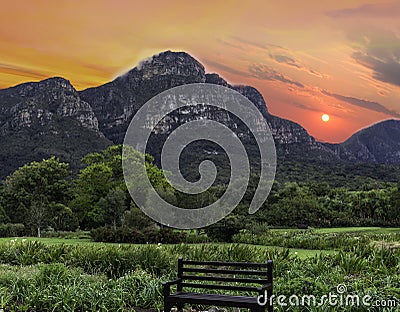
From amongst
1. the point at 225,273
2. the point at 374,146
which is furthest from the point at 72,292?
the point at 374,146

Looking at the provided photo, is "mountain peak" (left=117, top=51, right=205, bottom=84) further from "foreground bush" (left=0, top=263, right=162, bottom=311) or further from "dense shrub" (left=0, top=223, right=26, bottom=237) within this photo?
"foreground bush" (left=0, top=263, right=162, bottom=311)

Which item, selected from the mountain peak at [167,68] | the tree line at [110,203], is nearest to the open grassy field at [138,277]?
the tree line at [110,203]

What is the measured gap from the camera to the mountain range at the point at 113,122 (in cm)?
7288

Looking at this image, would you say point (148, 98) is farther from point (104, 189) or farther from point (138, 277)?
point (138, 277)

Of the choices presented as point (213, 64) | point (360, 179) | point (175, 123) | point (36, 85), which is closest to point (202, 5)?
point (213, 64)

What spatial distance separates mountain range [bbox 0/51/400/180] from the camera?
7288 centimetres

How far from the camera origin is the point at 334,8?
1823 centimetres

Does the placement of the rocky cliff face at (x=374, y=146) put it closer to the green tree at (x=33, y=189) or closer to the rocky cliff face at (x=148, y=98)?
the rocky cliff face at (x=148, y=98)

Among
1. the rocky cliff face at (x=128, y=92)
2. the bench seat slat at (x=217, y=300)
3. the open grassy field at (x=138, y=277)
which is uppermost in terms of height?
the rocky cliff face at (x=128, y=92)

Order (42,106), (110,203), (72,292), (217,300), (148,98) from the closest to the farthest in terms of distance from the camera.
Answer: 1. (217,300)
2. (72,292)
3. (110,203)
4. (42,106)
5. (148,98)

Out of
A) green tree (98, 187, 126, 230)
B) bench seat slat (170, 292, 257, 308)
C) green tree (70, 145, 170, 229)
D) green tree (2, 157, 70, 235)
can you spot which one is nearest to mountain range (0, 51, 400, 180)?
green tree (70, 145, 170, 229)

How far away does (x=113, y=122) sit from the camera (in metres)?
109

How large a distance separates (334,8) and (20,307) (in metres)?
16.2

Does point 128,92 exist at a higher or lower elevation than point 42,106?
higher
